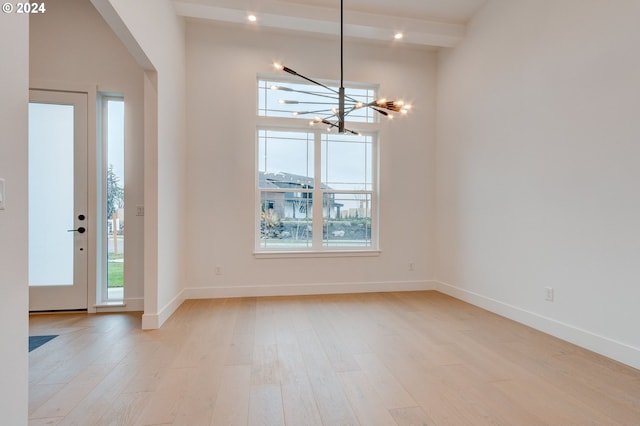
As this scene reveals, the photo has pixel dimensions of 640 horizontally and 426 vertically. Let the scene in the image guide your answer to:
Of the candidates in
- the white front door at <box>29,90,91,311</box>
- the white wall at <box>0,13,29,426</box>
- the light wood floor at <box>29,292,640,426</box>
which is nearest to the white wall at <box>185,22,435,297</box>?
the light wood floor at <box>29,292,640,426</box>

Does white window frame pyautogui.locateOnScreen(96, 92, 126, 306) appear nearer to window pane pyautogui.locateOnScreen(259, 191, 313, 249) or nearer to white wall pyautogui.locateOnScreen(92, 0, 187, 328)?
white wall pyautogui.locateOnScreen(92, 0, 187, 328)

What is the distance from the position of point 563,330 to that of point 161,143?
14.0 ft

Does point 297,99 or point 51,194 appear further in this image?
point 297,99

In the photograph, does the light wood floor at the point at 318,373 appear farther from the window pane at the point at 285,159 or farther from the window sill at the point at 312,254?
the window pane at the point at 285,159

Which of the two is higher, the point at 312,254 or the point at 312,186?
the point at 312,186

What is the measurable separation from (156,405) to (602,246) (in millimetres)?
3488

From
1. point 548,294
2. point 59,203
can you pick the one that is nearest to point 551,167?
point 548,294

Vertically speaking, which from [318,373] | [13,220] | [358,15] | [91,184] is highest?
[358,15]

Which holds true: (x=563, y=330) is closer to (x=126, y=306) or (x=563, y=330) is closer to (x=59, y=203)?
(x=126, y=306)

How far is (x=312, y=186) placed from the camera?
4.32 meters

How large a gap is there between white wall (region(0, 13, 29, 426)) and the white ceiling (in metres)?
2.64

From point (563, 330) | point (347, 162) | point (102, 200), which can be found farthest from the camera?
point (347, 162)

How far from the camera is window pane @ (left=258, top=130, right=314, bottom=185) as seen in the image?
4199 mm

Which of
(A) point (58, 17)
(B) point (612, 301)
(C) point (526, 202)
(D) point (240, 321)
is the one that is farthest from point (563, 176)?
(A) point (58, 17)
